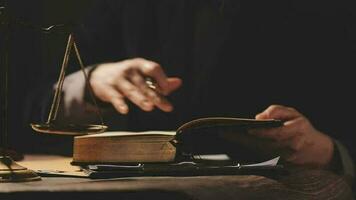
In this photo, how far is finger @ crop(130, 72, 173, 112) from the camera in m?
1.36

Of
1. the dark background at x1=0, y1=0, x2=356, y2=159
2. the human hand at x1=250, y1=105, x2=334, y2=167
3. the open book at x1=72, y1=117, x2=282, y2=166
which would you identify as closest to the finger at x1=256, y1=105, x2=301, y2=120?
the human hand at x1=250, y1=105, x2=334, y2=167

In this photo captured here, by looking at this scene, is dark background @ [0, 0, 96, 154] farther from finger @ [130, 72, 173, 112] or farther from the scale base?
the scale base

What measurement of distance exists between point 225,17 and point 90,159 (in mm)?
969

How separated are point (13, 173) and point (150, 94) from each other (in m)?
0.47

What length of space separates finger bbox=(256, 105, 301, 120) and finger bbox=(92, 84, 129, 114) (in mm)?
295

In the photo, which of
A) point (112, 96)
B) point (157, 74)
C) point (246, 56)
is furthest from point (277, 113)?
point (246, 56)

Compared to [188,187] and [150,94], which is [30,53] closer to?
[150,94]

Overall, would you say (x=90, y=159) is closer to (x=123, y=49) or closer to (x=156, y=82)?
(x=156, y=82)

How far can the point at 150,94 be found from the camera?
4.57ft

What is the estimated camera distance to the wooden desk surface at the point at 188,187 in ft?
2.89

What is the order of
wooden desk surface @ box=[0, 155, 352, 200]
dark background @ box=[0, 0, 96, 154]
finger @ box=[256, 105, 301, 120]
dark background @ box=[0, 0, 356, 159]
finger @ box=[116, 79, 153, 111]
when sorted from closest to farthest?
wooden desk surface @ box=[0, 155, 352, 200] → finger @ box=[256, 105, 301, 120] → finger @ box=[116, 79, 153, 111] → dark background @ box=[0, 0, 356, 159] → dark background @ box=[0, 0, 96, 154]

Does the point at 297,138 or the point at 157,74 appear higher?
the point at 157,74

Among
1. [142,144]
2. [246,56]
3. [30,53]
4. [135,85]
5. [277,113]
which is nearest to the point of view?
[142,144]

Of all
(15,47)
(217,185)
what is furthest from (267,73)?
(217,185)
